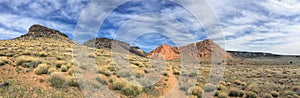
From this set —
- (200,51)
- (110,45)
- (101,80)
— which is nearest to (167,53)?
(200,51)

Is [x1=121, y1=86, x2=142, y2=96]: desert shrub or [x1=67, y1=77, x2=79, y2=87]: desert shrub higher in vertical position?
[x1=67, y1=77, x2=79, y2=87]: desert shrub

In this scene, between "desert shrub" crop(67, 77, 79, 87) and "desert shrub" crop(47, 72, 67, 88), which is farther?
"desert shrub" crop(67, 77, 79, 87)

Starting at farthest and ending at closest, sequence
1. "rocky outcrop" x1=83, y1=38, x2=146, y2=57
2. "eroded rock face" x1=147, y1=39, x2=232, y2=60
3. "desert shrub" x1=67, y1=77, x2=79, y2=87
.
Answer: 1. "eroded rock face" x1=147, y1=39, x2=232, y2=60
2. "rocky outcrop" x1=83, y1=38, x2=146, y2=57
3. "desert shrub" x1=67, y1=77, x2=79, y2=87

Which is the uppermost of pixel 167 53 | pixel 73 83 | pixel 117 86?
pixel 167 53

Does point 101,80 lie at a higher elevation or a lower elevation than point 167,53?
lower

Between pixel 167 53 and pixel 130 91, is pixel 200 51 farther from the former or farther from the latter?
pixel 130 91

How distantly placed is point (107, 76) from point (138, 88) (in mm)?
3347

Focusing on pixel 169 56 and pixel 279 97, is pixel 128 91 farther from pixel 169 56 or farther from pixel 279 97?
pixel 169 56

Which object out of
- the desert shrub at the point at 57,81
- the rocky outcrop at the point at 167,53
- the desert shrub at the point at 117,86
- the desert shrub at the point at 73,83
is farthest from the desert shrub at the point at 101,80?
the rocky outcrop at the point at 167,53

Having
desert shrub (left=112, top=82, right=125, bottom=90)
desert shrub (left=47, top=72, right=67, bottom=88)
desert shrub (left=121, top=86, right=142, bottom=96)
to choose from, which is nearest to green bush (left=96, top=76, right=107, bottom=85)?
desert shrub (left=112, top=82, right=125, bottom=90)

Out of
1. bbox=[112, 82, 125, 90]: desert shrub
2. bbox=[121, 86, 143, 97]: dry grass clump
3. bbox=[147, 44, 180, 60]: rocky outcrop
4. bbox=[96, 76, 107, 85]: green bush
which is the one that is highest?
bbox=[147, 44, 180, 60]: rocky outcrop

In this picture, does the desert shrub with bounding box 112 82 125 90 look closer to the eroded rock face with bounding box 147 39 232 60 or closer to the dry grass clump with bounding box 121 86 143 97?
the dry grass clump with bounding box 121 86 143 97

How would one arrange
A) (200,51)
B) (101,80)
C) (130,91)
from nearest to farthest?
(130,91), (101,80), (200,51)

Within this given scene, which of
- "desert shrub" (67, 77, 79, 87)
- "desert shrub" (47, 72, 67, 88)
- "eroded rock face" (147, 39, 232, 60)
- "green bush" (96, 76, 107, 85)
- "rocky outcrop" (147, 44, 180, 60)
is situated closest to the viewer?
"desert shrub" (47, 72, 67, 88)
